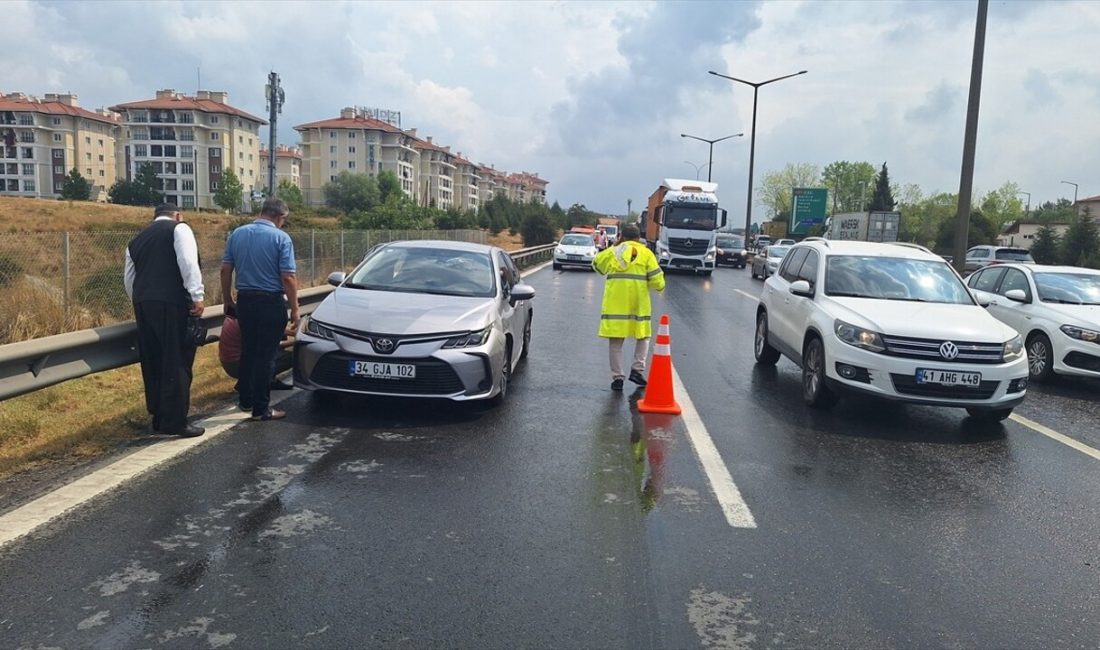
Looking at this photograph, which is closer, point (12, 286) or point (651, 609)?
point (651, 609)

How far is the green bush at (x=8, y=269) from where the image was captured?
1079cm

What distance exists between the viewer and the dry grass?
5711 mm

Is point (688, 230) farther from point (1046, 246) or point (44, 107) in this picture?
point (44, 107)

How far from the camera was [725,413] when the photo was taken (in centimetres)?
783

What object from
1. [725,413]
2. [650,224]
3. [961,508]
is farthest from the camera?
[650,224]

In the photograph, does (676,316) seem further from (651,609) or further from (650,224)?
(650,224)

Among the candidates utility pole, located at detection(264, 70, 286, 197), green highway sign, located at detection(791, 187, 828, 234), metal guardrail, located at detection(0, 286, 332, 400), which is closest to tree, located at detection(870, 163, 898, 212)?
green highway sign, located at detection(791, 187, 828, 234)

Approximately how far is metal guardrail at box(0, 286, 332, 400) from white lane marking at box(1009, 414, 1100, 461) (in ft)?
25.8

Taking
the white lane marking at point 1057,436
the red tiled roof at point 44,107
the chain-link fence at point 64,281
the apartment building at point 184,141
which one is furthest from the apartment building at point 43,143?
the white lane marking at point 1057,436

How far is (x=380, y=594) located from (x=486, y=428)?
318cm

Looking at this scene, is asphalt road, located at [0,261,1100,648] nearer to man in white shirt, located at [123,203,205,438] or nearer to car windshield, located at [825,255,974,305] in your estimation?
man in white shirt, located at [123,203,205,438]

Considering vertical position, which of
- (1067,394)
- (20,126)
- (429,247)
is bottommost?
(1067,394)

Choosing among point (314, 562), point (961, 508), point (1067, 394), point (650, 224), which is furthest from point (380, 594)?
point (650, 224)

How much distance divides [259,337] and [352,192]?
10705 cm
